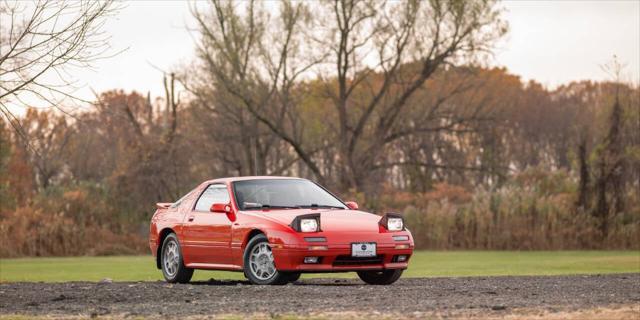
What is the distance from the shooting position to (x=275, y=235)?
52.4 ft

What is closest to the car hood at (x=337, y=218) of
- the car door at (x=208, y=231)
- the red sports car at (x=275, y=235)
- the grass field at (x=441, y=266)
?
the red sports car at (x=275, y=235)

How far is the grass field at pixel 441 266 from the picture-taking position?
23219 mm

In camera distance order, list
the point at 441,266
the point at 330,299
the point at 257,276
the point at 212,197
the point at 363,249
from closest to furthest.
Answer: the point at 330,299
the point at 363,249
the point at 257,276
the point at 212,197
the point at 441,266

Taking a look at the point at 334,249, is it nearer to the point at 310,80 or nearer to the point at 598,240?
the point at 598,240

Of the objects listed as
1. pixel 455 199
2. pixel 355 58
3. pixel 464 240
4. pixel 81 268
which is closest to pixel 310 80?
pixel 355 58

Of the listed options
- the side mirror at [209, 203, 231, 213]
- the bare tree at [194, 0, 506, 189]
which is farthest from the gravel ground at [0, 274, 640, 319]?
the bare tree at [194, 0, 506, 189]

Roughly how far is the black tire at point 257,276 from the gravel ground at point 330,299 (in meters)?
0.41

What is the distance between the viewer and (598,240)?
3719 centimetres

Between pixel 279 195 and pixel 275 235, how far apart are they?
140 centimetres

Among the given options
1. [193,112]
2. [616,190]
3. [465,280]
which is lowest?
[465,280]

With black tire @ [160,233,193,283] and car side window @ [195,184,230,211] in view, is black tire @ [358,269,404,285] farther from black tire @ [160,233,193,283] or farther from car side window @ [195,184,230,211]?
black tire @ [160,233,193,283]

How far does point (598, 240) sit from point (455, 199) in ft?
51.5

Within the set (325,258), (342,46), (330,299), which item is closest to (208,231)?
(325,258)

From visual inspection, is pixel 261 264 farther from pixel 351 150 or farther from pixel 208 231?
pixel 351 150
